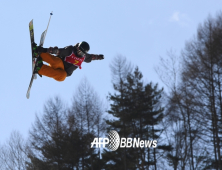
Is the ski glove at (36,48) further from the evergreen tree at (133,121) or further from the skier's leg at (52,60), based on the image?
the evergreen tree at (133,121)

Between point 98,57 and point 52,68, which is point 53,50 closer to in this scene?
point 52,68

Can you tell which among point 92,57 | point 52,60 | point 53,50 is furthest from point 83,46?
point 92,57

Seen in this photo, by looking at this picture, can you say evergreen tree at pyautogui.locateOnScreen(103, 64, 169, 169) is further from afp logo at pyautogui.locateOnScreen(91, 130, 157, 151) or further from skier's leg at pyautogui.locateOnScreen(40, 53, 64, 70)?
skier's leg at pyautogui.locateOnScreen(40, 53, 64, 70)

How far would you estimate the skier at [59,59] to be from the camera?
10.3 metres

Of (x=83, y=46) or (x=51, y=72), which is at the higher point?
(x=83, y=46)

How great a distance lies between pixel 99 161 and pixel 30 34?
19596 mm

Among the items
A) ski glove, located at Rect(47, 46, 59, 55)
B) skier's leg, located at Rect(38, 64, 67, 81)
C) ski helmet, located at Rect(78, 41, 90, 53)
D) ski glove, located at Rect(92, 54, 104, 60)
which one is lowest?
skier's leg, located at Rect(38, 64, 67, 81)

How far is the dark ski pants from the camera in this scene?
10491 mm

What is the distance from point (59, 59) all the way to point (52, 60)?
0.23m

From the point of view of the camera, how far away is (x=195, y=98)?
23.3 meters

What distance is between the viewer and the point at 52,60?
10.5m

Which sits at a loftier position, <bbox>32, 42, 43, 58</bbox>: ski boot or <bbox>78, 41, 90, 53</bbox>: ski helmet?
<bbox>78, 41, 90, 53</bbox>: ski helmet

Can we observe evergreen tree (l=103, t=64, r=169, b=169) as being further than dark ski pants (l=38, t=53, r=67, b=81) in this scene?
Yes

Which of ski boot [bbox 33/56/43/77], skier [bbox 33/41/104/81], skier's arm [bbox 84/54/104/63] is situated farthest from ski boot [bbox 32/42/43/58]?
skier's arm [bbox 84/54/104/63]
